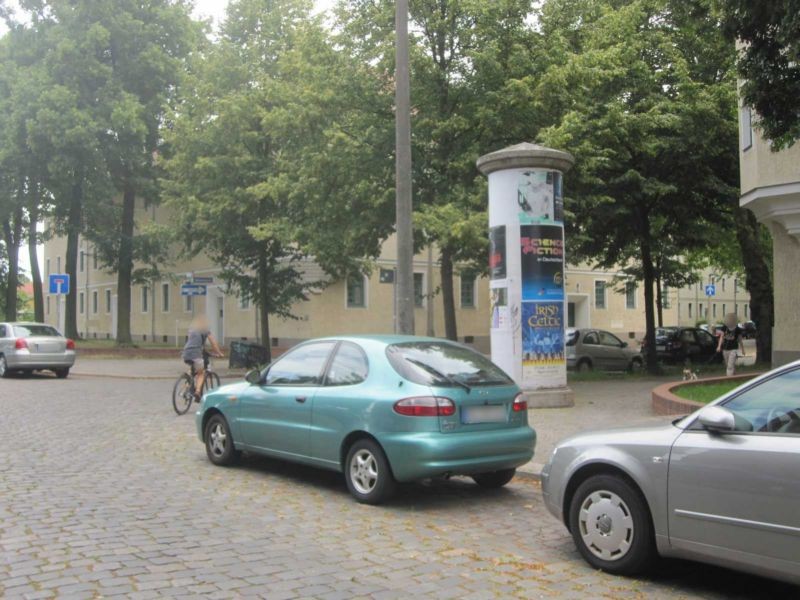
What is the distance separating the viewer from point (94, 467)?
29.0 ft

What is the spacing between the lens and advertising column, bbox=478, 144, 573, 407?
13258 mm

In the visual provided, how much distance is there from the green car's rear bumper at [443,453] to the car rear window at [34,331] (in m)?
19.2

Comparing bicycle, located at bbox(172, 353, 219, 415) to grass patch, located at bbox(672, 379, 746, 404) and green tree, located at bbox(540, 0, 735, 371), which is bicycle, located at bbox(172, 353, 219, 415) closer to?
grass patch, located at bbox(672, 379, 746, 404)

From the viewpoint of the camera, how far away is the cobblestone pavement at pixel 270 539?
489cm

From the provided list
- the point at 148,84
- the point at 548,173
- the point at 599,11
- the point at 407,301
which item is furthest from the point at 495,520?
the point at 148,84

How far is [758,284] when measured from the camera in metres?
24.5

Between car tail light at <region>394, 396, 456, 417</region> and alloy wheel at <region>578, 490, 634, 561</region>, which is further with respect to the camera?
car tail light at <region>394, 396, 456, 417</region>

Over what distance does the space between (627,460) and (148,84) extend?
3413cm

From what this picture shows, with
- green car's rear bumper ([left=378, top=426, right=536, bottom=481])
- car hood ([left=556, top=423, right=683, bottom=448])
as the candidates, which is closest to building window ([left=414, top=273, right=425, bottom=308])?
green car's rear bumper ([left=378, top=426, right=536, bottom=481])

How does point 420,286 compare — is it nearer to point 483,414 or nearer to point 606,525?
point 483,414

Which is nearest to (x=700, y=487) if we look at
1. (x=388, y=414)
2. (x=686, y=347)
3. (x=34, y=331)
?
(x=388, y=414)

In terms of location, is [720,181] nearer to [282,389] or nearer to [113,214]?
[282,389]

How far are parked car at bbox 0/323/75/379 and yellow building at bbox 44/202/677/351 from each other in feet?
19.8

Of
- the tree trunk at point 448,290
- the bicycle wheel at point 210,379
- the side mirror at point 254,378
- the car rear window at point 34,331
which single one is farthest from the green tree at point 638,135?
the car rear window at point 34,331
